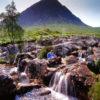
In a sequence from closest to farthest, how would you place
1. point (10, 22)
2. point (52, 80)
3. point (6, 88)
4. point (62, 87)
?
point (6, 88) < point (62, 87) < point (52, 80) < point (10, 22)

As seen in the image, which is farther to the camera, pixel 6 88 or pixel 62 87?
pixel 62 87

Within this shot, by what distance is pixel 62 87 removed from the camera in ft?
134

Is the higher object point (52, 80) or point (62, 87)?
point (52, 80)

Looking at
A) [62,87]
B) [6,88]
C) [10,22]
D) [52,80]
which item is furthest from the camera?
[10,22]

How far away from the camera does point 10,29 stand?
334 ft

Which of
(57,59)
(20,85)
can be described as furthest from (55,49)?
(20,85)

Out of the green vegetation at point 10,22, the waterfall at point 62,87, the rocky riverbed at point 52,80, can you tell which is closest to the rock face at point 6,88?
the rocky riverbed at point 52,80

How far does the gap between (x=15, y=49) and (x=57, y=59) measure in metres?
48.2

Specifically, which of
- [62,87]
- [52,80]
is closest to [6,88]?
[62,87]

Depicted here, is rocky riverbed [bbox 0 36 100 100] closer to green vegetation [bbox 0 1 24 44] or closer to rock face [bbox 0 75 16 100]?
rock face [bbox 0 75 16 100]

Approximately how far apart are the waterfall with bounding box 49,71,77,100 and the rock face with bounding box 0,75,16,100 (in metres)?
5.68

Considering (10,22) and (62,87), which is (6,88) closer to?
(62,87)

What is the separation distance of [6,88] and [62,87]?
25.4 ft

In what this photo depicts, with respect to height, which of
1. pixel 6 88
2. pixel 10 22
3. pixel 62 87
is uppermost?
pixel 10 22
